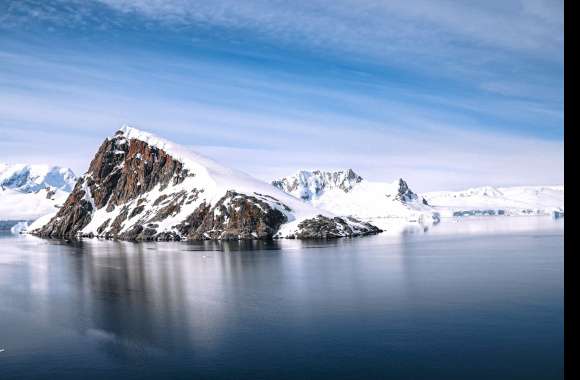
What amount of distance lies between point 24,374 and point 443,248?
131612 millimetres

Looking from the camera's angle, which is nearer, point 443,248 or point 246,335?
point 246,335

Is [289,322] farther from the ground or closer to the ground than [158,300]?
closer to the ground

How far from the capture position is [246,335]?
53312 millimetres

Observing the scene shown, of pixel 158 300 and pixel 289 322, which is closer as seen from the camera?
pixel 289 322

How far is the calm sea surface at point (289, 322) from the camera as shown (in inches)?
1705

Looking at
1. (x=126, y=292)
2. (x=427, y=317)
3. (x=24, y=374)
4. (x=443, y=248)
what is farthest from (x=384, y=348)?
(x=443, y=248)

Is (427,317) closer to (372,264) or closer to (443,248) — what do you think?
(372,264)

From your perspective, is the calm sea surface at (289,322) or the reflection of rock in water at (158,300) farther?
the reflection of rock in water at (158,300)

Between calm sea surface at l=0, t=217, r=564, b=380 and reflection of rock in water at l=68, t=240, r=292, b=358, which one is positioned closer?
calm sea surface at l=0, t=217, r=564, b=380

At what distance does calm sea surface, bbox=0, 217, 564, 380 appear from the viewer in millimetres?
43312

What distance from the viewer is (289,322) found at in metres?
59.0
